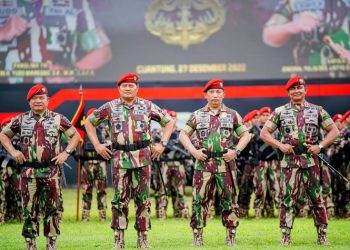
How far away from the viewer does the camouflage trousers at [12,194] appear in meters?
18.0

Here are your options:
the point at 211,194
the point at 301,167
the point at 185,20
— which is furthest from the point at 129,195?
the point at 185,20

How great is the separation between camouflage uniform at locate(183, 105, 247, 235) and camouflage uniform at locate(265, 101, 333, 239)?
70 cm

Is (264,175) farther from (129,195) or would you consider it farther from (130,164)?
(130,164)

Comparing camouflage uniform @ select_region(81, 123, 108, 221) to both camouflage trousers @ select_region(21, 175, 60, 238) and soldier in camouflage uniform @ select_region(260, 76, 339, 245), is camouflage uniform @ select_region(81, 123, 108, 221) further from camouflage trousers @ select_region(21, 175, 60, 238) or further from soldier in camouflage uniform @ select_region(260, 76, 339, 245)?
soldier in camouflage uniform @ select_region(260, 76, 339, 245)

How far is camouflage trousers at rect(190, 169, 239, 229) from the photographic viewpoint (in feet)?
42.5

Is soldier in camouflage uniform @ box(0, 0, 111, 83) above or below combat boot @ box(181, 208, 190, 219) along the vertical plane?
above

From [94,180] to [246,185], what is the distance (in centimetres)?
297

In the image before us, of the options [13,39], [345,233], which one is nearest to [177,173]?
[345,233]

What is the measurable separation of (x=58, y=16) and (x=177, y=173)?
778cm

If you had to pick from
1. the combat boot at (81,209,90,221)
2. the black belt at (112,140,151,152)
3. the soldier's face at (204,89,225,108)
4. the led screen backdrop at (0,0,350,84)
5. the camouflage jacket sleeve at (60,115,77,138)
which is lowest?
the combat boot at (81,209,90,221)

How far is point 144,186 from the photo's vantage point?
12617 millimetres

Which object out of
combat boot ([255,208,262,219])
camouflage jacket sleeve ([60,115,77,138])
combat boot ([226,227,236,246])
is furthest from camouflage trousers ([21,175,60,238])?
combat boot ([255,208,262,219])

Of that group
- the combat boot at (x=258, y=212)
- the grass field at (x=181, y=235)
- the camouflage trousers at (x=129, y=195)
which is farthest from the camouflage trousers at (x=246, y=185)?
the camouflage trousers at (x=129, y=195)

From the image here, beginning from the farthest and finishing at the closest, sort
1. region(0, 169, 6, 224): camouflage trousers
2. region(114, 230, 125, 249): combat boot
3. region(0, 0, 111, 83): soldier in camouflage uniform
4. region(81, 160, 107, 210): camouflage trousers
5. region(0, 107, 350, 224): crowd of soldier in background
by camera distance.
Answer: region(0, 0, 111, 83): soldier in camouflage uniform → region(81, 160, 107, 210): camouflage trousers → region(0, 107, 350, 224): crowd of soldier in background → region(0, 169, 6, 224): camouflage trousers → region(114, 230, 125, 249): combat boot
